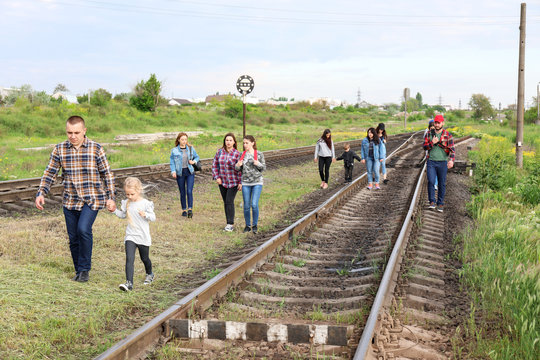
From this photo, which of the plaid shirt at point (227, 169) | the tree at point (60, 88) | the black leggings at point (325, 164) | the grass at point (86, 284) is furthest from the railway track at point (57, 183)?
the tree at point (60, 88)

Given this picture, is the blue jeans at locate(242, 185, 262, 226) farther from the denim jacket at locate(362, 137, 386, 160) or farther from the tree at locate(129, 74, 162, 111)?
the tree at locate(129, 74, 162, 111)

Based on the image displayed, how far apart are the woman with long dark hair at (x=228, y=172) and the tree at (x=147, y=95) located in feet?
169

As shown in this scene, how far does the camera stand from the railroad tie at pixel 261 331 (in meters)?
4.22

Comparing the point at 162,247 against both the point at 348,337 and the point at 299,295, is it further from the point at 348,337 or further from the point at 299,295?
the point at 348,337

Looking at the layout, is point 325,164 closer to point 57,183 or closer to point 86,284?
point 57,183

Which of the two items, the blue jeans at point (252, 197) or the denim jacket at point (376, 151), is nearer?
the blue jeans at point (252, 197)

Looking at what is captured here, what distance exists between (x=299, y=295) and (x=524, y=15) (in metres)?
17.2

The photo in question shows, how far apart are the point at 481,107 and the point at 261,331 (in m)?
111

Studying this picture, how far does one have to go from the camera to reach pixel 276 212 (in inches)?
433

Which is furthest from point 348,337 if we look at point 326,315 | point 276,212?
point 276,212

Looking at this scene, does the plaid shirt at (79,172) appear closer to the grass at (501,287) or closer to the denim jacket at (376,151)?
the grass at (501,287)

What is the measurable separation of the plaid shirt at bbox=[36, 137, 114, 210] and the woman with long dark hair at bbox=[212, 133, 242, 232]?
320 cm

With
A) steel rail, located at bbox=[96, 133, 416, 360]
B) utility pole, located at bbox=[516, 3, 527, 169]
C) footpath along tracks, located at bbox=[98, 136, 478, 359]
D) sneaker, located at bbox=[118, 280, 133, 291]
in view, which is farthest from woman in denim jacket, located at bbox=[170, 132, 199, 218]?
utility pole, located at bbox=[516, 3, 527, 169]

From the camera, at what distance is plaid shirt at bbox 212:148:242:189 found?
8984 mm
